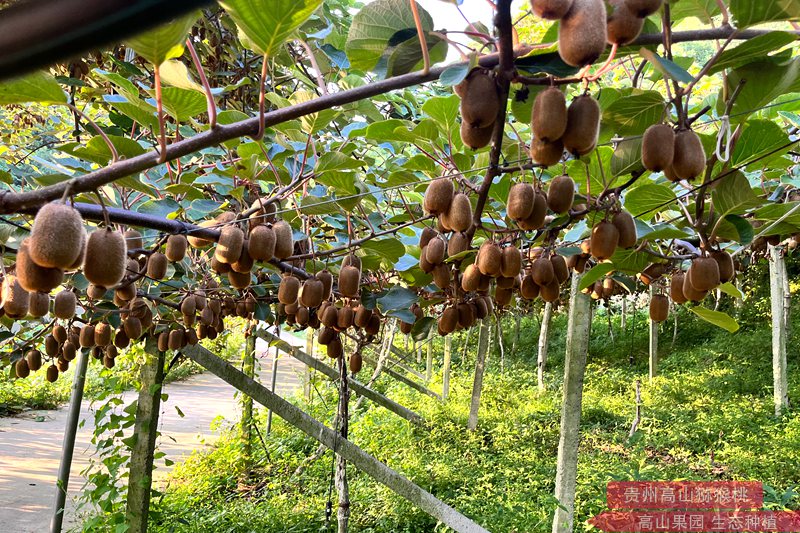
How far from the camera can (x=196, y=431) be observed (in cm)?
864

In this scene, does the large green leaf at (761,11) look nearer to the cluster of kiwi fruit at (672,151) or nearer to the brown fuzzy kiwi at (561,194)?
the cluster of kiwi fruit at (672,151)

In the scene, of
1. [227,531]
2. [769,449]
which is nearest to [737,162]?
[227,531]

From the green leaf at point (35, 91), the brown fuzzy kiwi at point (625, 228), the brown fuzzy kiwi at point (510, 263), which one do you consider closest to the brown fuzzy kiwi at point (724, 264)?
the brown fuzzy kiwi at point (625, 228)

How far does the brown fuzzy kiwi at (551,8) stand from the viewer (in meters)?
0.48

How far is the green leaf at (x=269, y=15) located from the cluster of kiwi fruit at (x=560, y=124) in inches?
9.8

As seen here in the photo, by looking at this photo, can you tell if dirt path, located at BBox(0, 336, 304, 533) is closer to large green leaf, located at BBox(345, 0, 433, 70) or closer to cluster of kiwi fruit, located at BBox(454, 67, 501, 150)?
large green leaf, located at BBox(345, 0, 433, 70)

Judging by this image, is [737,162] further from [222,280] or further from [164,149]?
[222,280]

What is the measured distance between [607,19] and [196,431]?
9.16m

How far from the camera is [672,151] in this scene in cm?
70

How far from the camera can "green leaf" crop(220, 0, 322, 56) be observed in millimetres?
577

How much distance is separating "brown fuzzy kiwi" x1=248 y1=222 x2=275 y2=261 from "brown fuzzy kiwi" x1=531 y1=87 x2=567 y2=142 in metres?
0.63

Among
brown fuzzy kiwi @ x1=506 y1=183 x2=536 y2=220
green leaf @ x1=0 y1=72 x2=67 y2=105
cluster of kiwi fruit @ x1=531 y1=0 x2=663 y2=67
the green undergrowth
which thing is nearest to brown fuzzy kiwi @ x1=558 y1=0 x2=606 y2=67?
cluster of kiwi fruit @ x1=531 y1=0 x2=663 y2=67

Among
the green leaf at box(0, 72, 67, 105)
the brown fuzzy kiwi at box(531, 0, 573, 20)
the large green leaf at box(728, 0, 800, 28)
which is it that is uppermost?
the large green leaf at box(728, 0, 800, 28)

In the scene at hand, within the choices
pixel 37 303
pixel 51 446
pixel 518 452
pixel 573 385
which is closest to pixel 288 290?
pixel 37 303
